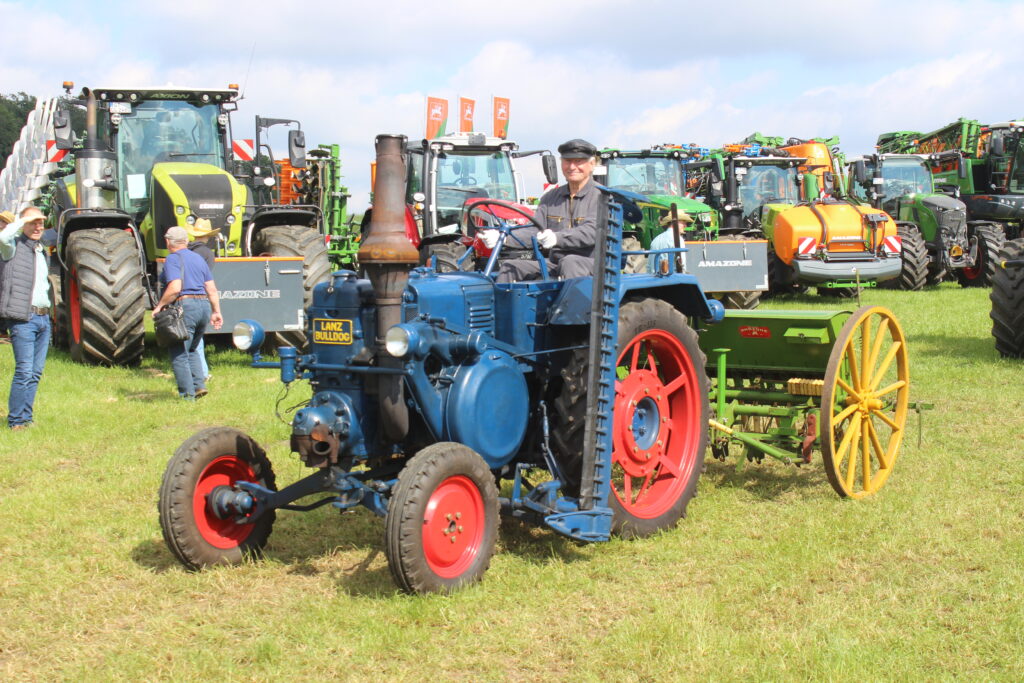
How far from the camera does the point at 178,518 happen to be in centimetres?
405

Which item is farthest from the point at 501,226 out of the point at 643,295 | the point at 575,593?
the point at 575,593

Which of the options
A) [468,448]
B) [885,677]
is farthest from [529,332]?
[885,677]

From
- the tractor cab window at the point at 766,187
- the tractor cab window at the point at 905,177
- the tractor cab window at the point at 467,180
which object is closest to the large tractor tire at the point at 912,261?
the tractor cab window at the point at 766,187

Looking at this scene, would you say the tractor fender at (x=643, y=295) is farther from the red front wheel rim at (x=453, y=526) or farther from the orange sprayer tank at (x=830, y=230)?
the orange sprayer tank at (x=830, y=230)

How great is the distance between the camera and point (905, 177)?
18609mm

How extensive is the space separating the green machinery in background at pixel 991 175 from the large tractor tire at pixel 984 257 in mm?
81

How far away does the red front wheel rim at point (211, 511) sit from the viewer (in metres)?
4.16

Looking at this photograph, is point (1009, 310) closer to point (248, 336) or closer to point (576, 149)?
point (576, 149)

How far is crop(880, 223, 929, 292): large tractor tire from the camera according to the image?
1620 centimetres

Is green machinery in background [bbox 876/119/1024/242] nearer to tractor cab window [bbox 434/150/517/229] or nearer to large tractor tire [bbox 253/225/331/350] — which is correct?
tractor cab window [bbox 434/150/517/229]

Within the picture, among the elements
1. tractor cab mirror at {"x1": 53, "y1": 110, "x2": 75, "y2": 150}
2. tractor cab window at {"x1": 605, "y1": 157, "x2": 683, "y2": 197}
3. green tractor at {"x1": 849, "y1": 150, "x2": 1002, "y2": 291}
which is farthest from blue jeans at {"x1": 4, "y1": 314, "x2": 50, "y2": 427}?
green tractor at {"x1": 849, "y1": 150, "x2": 1002, "y2": 291}

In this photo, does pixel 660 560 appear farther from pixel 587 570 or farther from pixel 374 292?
pixel 374 292

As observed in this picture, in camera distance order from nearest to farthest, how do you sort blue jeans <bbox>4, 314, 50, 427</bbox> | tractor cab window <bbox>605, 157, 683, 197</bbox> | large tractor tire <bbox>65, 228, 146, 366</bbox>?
blue jeans <bbox>4, 314, 50, 427</bbox>, large tractor tire <bbox>65, 228, 146, 366</bbox>, tractor cab window <bbox>605, 157, 683, 197</bbox>

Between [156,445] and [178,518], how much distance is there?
2878 mm
